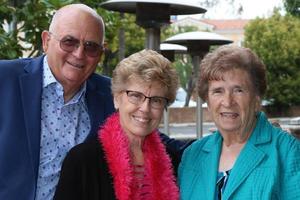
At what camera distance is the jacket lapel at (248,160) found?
109 inches

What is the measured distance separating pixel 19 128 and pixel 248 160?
1348 millimetres

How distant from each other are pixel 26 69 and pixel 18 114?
0.31 meters

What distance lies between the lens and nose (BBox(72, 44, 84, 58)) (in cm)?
319

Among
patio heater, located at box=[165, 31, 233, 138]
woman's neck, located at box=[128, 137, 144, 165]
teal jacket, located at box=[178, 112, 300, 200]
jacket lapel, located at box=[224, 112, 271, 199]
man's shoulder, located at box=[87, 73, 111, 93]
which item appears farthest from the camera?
patio heater, located at box=[165, 31, 233, 138]

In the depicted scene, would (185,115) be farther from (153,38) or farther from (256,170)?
(256,170)

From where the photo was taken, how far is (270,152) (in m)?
2.79

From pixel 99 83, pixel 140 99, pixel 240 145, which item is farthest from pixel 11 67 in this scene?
pixel 240 145

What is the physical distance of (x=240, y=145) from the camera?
2953 mm

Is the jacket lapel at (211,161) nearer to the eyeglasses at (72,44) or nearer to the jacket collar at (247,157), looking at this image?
the jacket collar at (247,157)

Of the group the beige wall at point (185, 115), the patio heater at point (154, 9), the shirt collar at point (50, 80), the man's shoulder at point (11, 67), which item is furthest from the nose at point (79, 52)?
the beige wall at point (185, 115)

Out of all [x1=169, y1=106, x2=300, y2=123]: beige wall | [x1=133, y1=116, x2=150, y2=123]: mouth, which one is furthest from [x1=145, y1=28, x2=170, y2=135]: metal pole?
[x1=169, y1=106, x2=300, y2=123]: beige wall

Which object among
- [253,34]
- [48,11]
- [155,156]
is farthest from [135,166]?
[253,34]

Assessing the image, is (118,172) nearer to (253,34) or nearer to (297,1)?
(297,1)

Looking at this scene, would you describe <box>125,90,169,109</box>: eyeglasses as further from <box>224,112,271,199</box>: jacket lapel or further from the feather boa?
<box>224,112,271,199</box>: jacket lapel
